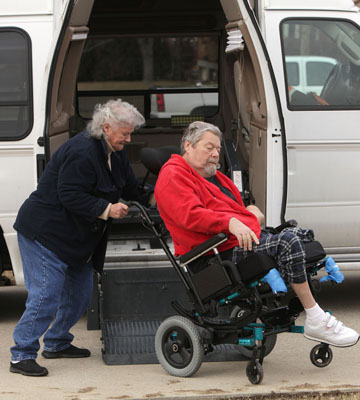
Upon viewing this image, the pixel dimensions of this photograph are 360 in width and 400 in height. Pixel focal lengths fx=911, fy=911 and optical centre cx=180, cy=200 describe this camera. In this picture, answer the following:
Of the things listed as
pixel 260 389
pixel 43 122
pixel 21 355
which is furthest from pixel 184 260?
pixel 43 122

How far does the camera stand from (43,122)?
19.8ft

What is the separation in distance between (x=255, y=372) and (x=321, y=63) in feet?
9.11

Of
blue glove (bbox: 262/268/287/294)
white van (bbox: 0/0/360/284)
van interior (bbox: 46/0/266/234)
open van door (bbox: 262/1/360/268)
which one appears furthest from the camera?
van interior (bbox: 46/0/266/234)

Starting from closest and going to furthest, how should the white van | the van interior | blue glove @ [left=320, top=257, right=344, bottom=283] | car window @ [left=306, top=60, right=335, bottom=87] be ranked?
blue glove @ [left=320, top=257, right=344, bottom=283]
the white van
car window @ [left=306, top=60, right=335, bottom=87]
the van interior

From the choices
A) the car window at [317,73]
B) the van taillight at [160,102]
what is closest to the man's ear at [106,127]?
the car window at [317,73]

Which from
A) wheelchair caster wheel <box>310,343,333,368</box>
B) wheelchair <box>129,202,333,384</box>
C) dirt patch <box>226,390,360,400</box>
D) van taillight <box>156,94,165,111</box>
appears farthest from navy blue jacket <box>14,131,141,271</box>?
van taillight <box>156,94,165,111</box>

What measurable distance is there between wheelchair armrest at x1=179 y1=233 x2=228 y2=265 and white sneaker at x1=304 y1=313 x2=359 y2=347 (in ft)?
2.27

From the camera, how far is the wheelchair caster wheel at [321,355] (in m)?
5.22

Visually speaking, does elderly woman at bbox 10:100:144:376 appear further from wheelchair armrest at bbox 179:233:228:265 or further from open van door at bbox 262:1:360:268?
open van door at bbox 262:1:360:268

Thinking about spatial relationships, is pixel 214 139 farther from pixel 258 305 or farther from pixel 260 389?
pixel 260 389

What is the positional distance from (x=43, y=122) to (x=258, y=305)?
2031 millimetres

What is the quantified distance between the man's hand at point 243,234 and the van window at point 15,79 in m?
2.28

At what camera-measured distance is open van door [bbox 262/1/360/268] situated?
670cm

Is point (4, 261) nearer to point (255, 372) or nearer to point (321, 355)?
point (255, 372)
